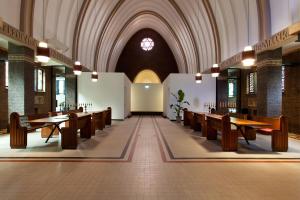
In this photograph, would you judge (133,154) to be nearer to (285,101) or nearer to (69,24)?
(285,101)

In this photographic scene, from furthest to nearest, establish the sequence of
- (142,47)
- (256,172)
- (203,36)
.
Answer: (142,47) → (203,36) → (256,172)

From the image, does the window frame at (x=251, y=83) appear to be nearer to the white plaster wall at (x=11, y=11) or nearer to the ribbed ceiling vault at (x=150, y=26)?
the ribbed ceiling vault at (x=150, y=26)

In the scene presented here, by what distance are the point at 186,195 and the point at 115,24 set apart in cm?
2258

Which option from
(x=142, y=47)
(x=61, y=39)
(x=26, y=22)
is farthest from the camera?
(x=142, y=47)

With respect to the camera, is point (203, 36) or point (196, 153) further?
point (203, 36)

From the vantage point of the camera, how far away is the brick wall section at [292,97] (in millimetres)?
12202

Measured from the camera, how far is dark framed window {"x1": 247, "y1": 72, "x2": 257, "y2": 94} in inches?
658

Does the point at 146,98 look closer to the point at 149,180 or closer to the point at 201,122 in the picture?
the point at 201,122

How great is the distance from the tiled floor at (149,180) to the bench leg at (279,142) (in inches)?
59.1

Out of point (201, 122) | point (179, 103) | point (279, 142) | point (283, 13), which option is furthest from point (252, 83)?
point (279, 142)

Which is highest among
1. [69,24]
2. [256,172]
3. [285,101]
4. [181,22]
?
[181,22]

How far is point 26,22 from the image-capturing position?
10578mm

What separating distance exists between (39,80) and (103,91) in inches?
160

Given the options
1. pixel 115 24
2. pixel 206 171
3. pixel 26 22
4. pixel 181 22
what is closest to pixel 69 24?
pixel 26 22
